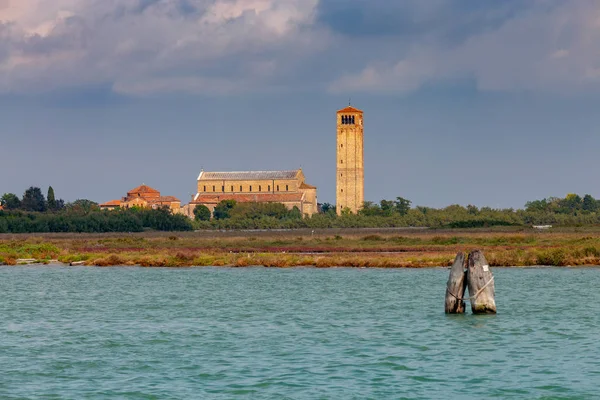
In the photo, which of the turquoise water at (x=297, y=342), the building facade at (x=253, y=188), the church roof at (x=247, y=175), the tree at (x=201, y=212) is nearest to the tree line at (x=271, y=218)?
the tree at (x=201, y=212)

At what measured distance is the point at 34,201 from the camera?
6713 inches

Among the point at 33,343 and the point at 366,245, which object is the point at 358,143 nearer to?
the point at 366,245

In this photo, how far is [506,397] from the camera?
18.0 m

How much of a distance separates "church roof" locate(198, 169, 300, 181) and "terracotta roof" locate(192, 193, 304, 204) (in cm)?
449

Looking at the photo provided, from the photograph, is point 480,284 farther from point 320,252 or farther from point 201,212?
point 201,212

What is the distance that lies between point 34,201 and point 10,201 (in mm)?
5251

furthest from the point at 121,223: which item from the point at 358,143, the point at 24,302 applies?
the point at 24,302

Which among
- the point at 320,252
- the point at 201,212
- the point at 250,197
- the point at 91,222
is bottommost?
the point at 320,252

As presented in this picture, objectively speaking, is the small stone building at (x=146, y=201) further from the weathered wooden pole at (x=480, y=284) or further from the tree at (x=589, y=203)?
the weathered wooden pole at (x=480, y=284)

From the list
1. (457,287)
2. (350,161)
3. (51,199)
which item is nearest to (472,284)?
(457,287)

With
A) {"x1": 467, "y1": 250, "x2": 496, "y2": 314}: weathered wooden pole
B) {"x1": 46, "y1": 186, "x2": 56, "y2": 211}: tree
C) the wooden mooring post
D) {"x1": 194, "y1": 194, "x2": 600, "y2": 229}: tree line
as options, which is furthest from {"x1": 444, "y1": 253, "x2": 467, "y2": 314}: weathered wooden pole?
{"x1": 46, "y1": 186, "x2": 56, "y2": 211}: tree

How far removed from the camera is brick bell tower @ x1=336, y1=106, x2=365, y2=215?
174375mm

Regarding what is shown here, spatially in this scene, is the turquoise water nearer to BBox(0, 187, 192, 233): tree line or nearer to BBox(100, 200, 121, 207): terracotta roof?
BBox(0, 187, 192, 233): tree line

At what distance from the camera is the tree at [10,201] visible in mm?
168500
